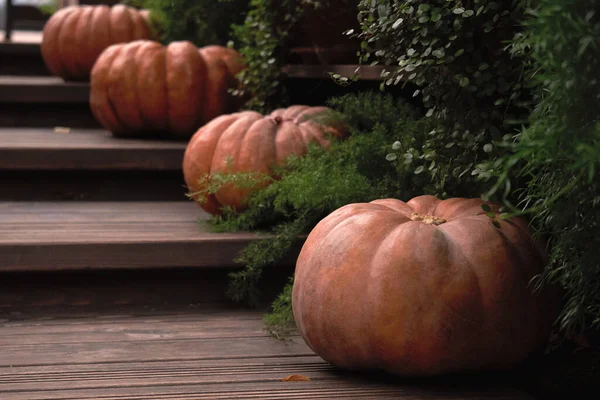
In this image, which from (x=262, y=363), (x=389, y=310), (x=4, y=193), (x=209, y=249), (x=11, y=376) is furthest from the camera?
(x=4, y=193)

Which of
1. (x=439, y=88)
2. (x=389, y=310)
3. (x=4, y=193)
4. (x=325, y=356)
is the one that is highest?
(x=439, y=88)

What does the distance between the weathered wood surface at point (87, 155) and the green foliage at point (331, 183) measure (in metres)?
0.76

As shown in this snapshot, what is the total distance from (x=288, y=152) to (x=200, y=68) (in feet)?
3.24

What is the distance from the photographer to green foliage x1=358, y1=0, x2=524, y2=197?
1851 millimetres

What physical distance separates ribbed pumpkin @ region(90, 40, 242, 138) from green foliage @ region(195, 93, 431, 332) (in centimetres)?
96

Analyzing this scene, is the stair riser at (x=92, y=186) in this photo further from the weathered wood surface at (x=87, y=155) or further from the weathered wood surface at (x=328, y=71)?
the weathered wood surface at (x=328, y=71)

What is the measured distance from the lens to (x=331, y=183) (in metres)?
2.35

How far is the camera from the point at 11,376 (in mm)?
1869

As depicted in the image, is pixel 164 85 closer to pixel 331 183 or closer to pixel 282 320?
pixel 331 183

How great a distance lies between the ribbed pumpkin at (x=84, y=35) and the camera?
4297mm

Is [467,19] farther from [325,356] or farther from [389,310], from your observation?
[325,356]

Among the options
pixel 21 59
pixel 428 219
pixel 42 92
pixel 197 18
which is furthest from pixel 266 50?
pixel 21 59

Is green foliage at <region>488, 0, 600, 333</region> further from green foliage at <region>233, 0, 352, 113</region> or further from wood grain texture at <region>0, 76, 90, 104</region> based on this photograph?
wood grain texture at <region>0, 76, 90, 104</region>

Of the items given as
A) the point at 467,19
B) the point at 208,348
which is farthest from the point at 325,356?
the point at 467,19
